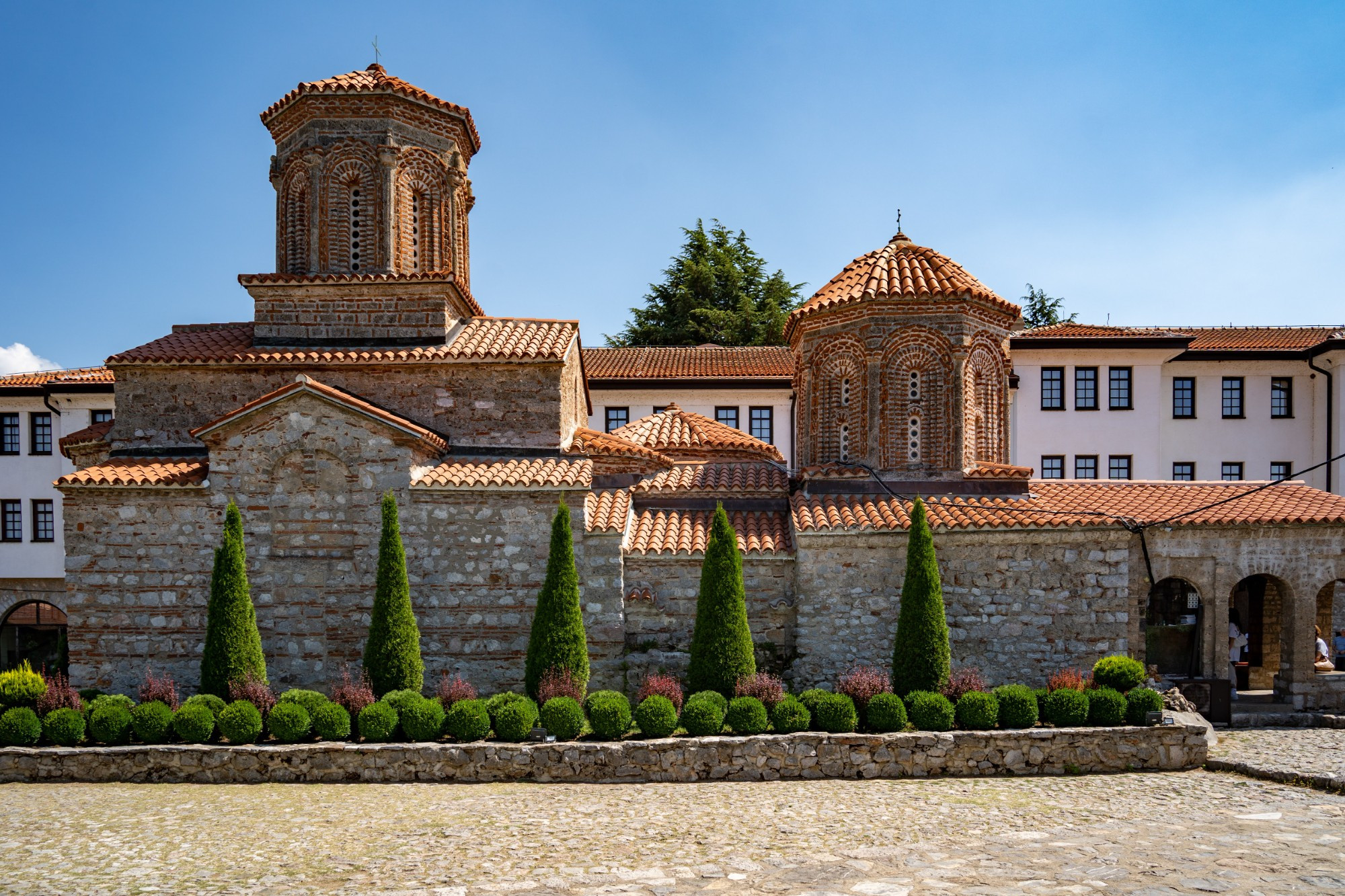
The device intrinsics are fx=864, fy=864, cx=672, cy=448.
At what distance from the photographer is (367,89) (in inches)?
527

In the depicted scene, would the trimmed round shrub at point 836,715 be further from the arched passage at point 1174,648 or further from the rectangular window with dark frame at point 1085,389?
the rectangular window with dark frame at point 1085,389

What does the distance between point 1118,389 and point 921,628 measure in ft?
44.0

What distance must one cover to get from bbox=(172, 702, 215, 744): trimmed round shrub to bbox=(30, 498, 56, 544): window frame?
14.3 m

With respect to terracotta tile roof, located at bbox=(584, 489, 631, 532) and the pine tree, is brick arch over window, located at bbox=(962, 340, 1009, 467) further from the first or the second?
the pine tree

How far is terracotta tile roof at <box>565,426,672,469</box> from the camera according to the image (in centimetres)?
1294

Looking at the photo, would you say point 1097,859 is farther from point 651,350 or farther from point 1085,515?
point 651,350

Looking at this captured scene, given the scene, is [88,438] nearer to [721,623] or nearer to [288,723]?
[288,723]

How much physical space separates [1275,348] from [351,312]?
21312 millimetres

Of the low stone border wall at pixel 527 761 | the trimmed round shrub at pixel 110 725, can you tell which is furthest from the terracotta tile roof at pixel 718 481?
the trimmed round shrub at pixel 110 725

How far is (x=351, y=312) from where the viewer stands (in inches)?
524

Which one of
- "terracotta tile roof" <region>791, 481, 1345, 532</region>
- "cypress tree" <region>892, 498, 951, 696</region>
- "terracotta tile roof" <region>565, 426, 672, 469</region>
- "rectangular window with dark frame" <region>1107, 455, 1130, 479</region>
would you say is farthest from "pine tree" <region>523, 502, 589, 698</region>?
"rectangular window with dark frame" <region>1107, 455, 1130, 479</region>

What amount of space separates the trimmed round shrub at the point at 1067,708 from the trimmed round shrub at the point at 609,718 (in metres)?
5.13

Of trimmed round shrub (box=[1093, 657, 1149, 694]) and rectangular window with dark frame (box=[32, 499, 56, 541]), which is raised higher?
rectangular window with dark frame (box=[32, 499, 56, 541])

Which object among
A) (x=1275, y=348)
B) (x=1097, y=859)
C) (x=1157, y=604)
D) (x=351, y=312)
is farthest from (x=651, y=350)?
(x=1097, y=859)
